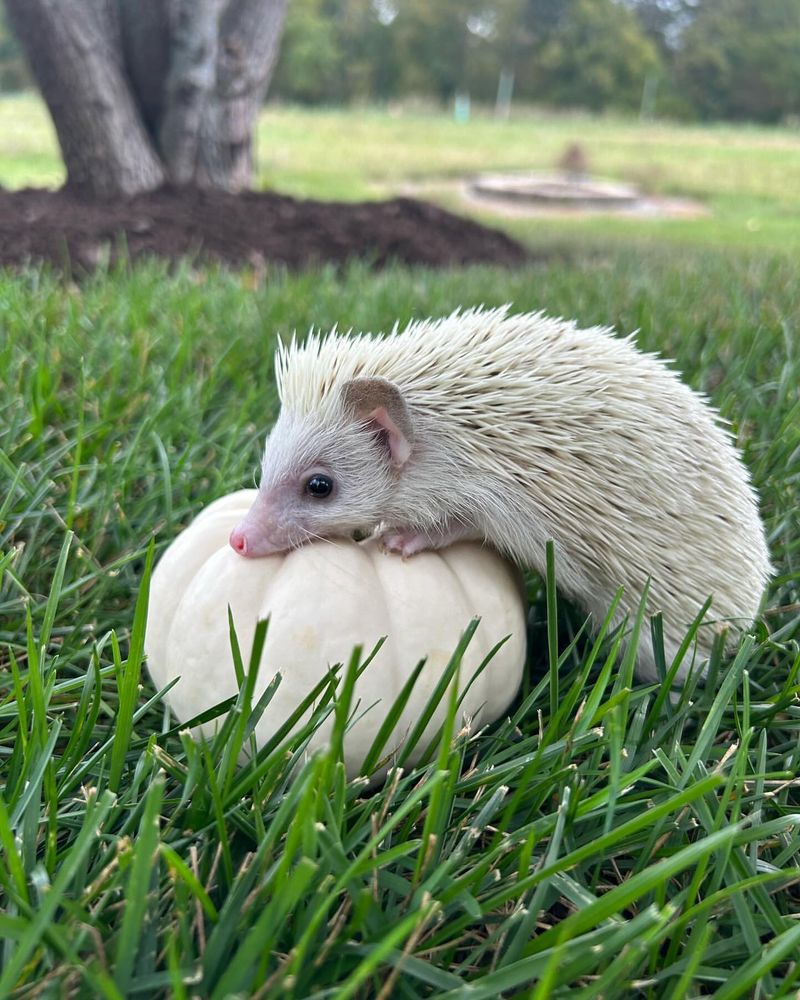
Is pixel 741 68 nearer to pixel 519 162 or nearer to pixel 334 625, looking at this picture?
pixel 519 162

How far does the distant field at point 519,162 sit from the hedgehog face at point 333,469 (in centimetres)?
794

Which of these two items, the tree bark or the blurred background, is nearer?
the tree bark

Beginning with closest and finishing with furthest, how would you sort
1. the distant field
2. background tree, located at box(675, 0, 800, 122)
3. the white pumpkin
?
the white pumpkin → the distant field → background tree, located at box(675, 0, 800, 122)

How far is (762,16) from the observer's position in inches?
2026

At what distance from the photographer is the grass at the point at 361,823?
1.12 m

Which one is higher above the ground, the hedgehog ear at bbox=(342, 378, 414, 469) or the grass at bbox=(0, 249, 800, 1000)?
the hedgehog ear at bbox=(342, 378, 414, 469)

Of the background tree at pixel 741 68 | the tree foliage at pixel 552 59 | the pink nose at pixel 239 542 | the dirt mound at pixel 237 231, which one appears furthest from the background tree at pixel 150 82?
the background tree at pixel 741 68

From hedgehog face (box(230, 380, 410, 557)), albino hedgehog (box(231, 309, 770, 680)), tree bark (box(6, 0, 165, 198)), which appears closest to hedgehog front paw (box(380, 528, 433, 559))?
albino hedgehog (box(231, 309, 770, 680))

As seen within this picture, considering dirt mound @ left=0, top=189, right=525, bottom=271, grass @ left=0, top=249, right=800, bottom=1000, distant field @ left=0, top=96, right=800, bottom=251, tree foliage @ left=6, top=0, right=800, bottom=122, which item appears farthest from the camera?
tree foliage @ left=6, top=0, right=800, bottom=122

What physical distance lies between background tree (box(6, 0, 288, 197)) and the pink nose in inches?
249

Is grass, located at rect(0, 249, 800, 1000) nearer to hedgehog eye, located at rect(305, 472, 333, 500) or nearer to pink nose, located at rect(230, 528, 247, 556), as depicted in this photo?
pink nose, located at rect(230, 528, 247, 556)

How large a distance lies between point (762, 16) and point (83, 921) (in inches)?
2479

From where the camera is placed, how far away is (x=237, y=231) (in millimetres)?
6598

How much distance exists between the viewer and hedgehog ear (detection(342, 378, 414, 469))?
2.15 m
